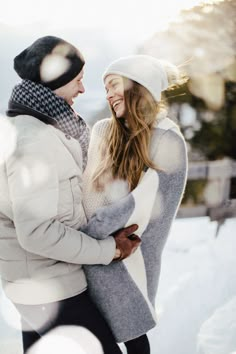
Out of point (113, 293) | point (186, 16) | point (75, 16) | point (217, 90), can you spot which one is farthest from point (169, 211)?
point (186, 16)

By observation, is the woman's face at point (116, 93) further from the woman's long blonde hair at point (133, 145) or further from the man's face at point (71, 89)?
the man's face at point (71, 89)

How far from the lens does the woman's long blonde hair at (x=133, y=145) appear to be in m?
1.37

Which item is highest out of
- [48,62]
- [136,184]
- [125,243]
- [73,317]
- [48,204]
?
[48,62]

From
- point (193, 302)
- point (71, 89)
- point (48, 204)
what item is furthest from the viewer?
point (193, 302)

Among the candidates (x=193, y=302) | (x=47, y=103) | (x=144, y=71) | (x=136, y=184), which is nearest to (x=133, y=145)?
(x=136, y=184)

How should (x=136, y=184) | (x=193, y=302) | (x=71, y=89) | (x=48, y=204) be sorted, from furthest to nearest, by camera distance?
(x=193, y=302) → (x=136, y=184) → (x=71, y=89) → (x=48, y=204)

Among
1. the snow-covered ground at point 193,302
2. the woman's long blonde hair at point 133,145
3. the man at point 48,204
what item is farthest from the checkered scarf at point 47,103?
the snow-covered ground at point 193,302

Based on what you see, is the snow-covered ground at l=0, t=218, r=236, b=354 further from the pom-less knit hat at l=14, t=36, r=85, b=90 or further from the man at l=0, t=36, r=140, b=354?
the pom-less knit hat at l=14, t=36, r=85, b=90

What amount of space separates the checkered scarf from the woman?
0.22 meters

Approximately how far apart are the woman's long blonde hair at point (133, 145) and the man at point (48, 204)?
109 millimetres

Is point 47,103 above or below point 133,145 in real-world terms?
above

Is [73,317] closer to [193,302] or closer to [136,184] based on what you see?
[136,184]

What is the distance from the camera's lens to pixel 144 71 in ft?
4.47

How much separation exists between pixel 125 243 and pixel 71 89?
490 millimetres
